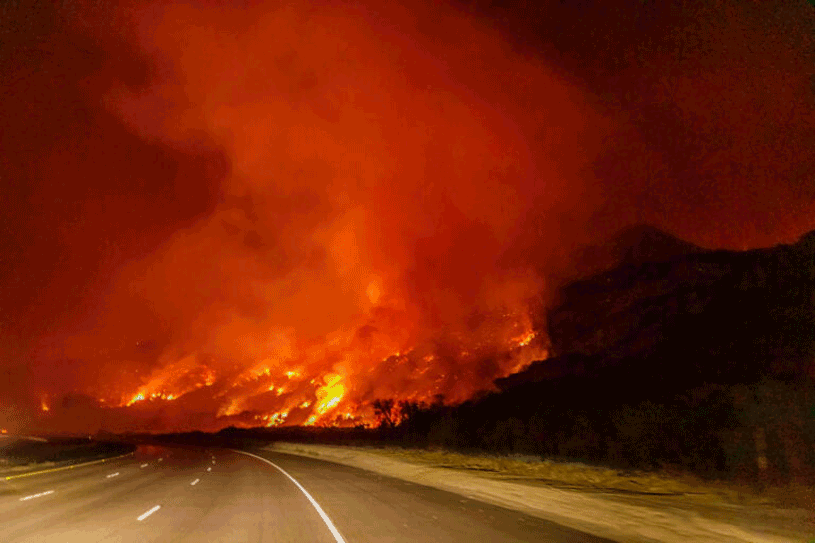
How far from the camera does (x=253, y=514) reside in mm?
16078

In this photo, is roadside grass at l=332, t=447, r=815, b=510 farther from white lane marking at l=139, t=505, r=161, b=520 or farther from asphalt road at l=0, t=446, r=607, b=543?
white lane marking at l=139, t=505, r=161, b=520

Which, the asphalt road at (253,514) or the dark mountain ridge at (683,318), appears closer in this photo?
the asphalt road at (253,514)

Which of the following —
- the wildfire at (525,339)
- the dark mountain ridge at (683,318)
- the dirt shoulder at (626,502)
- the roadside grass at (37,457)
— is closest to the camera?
the dirt shoulder at (626,502)

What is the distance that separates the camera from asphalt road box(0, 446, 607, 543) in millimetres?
12883

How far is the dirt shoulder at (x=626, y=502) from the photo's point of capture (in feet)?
43.2

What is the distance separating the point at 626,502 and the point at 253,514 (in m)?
8.93

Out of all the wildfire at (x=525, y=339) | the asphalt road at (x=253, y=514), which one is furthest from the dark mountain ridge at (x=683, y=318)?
the asphalt road at (x=253, y=514)

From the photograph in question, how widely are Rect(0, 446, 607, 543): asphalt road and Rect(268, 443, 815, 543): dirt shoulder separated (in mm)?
963

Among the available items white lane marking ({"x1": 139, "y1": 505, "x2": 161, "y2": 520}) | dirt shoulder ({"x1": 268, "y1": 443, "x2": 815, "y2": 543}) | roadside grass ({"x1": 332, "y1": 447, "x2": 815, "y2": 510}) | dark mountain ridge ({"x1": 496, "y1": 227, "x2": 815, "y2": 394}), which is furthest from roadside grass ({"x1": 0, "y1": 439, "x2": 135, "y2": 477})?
dark mountain ridge ({"x1": 496, "y1": 227, "x2": 815, "y2": 394})

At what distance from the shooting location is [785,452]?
79.5 feet

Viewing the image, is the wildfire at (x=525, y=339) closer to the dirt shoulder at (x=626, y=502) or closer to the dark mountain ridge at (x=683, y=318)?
the dark mountain ridge at (x=683, y=318)

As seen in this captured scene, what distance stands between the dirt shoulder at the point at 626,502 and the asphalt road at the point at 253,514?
96 centimetres

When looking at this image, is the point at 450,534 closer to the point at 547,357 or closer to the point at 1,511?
the point at 1,511

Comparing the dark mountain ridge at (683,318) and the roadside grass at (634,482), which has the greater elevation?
the dark mountain ridge at (683,318)
